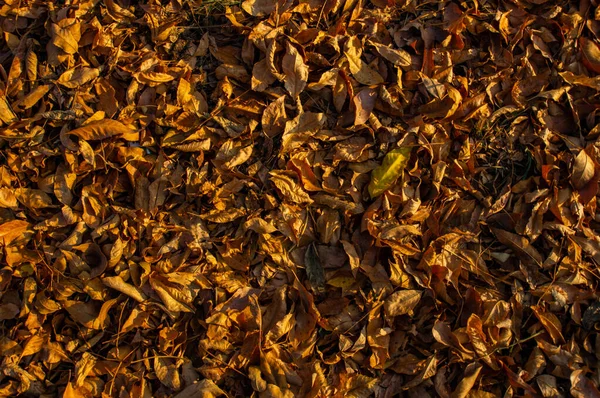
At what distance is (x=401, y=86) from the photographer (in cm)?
204

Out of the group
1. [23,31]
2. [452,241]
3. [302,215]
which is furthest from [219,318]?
[23,31]

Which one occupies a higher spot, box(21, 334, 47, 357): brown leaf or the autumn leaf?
the autumn leaf

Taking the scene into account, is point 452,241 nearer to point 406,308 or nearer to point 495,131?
point 406,308

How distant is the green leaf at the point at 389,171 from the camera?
1922mm

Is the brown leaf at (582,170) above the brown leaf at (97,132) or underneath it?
underneath

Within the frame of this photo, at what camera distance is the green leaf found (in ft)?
6.31

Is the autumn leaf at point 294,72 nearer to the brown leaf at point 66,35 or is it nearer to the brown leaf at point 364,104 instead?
the brown leaf at point 364,104

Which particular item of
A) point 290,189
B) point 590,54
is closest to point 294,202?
point 290,189

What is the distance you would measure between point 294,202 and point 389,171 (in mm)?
361

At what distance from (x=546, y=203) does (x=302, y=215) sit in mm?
883

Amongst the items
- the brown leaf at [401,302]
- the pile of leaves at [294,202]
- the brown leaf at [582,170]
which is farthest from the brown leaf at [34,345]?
the brown leaf at [582,170]

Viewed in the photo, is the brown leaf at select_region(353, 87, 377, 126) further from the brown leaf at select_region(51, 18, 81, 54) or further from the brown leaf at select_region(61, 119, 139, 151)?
the brown leaf at select_region(51, 18, 81, 54)

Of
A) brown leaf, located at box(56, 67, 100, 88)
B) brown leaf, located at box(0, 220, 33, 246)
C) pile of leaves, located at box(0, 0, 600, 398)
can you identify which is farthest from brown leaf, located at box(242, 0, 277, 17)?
brown leaf, located at box(0, 220, 33, 246)

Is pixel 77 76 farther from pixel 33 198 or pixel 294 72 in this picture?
pixel 294 72
